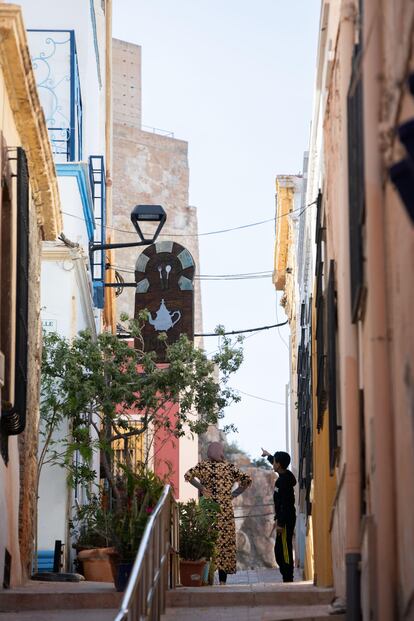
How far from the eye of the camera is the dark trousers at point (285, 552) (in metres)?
16.8

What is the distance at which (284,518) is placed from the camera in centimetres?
1700

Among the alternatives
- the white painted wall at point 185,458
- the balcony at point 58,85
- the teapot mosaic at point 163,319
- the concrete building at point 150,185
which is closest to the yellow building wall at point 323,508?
the balcony at point 58,85

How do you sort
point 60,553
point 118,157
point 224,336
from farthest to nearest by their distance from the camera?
1. point 118,157
2. point 224,336
3. point 60,553

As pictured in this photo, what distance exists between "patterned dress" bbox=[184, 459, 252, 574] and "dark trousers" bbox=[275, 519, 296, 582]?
64 centimetres

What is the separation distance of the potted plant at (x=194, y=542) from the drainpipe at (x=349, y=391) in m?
5.50

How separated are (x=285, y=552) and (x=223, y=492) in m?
1.09

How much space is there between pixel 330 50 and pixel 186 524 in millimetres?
5327

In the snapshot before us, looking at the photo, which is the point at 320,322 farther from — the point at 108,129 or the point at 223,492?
the point at 108,129

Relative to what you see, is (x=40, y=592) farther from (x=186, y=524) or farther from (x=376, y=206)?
(x=376, y=206)

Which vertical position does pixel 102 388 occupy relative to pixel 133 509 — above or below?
above

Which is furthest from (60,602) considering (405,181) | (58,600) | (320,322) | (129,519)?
(405,181)

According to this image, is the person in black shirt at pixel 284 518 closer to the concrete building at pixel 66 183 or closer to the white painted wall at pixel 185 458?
the concrete building at pixel 66 183

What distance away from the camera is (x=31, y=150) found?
14336 millimetres

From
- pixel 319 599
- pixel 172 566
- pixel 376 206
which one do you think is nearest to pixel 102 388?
pixel 172 566
